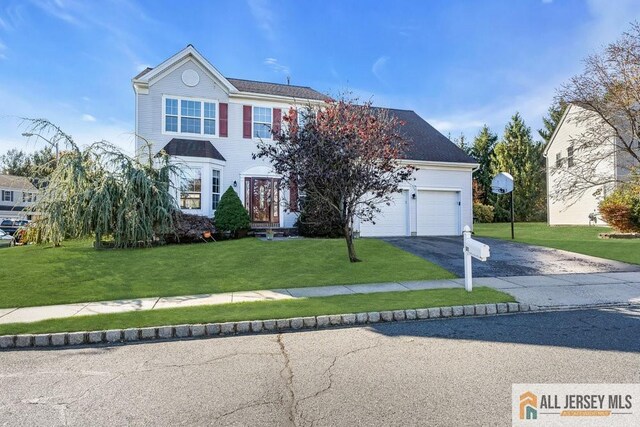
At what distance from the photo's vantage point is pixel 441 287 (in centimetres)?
819

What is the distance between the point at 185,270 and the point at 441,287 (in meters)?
6.68

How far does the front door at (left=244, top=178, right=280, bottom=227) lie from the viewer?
17.7 metres

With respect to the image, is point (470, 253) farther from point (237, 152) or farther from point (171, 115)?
point (171, 115)

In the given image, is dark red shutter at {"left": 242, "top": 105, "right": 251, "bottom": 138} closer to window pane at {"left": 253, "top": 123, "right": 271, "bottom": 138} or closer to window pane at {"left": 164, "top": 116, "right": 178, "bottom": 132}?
window pane at {"left": 253, "top": 123, "right": 271, "bottom": 138}

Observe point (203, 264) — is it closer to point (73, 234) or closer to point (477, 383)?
point (73, 234)

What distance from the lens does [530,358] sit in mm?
4250

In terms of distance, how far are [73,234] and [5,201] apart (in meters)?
46.2

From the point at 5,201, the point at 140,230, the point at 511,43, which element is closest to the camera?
the point at 140,230

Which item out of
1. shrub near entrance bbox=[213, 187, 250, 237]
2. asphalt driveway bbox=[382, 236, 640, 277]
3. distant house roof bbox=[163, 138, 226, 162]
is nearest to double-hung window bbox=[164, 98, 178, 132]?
distant house roof bbox=[163, 138, 226, 162]

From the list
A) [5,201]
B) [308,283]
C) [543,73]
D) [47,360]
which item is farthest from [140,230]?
[5,201]

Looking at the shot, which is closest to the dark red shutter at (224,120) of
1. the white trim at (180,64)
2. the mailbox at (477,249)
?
the white trim at (180,64)

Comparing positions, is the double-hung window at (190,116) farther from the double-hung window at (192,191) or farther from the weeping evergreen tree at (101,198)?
the weeping evergreen tree at (101,198)

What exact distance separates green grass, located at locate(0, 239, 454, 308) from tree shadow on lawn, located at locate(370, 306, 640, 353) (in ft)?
10.6

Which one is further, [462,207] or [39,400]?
[462,207]
